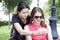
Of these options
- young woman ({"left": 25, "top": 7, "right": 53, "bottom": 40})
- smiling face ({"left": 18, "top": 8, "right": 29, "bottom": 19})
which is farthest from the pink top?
smiling face ({"left": 18, "top": 8, "right": 29, "bottom": 19})

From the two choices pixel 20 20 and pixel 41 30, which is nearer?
pixel 41 30

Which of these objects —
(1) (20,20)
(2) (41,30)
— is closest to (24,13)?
(1) (20,20)

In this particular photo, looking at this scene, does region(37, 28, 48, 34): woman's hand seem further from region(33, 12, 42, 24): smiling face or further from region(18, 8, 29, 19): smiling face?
region(18, 8, 29, 19): smiling face

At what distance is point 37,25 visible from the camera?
2471mm

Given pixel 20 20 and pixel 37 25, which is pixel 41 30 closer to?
pixel 37 25

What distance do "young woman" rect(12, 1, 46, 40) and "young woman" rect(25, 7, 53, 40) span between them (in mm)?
63

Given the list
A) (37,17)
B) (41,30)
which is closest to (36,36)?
(41,30)

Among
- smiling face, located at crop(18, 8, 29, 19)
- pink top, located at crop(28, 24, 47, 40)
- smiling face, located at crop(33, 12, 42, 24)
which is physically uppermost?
smiling face, located at crop(18, 8, 29, 19)

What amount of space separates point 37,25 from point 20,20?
206 mm

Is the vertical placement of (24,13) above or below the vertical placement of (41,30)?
above

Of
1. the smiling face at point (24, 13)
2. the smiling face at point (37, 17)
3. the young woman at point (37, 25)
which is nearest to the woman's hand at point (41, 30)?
the young woman at point (37, 25)

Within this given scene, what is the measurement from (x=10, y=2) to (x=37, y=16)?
5.99m

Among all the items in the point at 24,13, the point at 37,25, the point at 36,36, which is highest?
the point at 24,13

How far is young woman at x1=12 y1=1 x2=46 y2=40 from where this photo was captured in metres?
2.45
